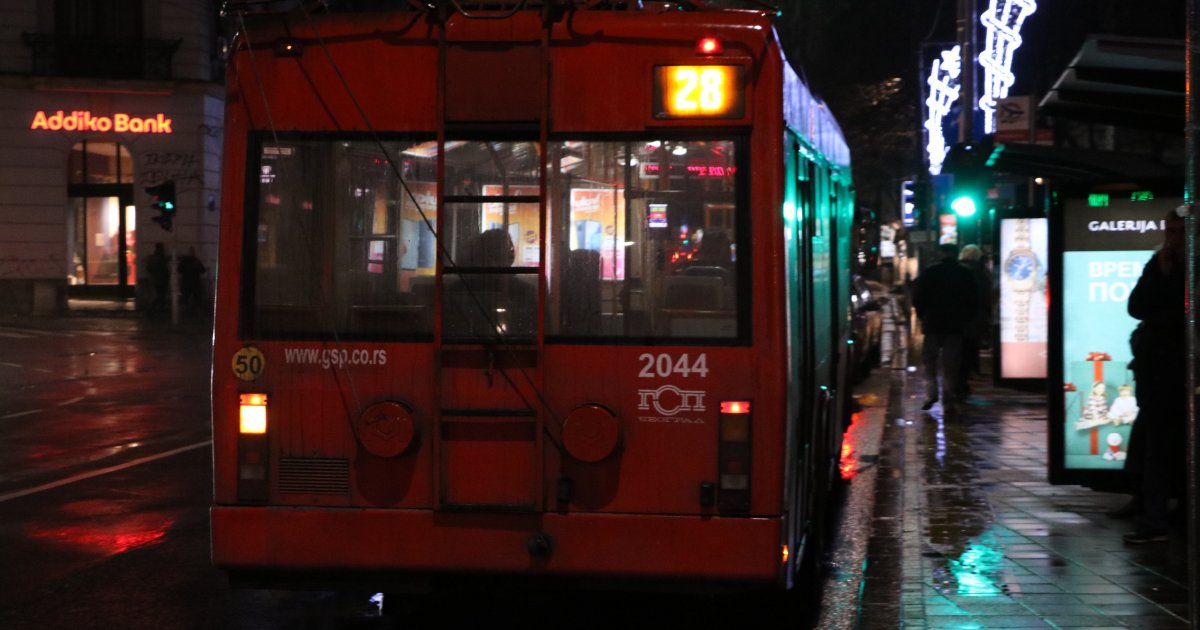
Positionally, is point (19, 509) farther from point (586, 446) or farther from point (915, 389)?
point (915, 389)

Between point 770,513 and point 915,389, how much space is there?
14730 mm

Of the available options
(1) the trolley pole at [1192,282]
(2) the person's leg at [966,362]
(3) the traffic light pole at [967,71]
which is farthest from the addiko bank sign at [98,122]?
(1) the trolley pole at [1192,282]

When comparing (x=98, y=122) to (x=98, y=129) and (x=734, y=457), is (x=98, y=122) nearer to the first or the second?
(x=98, y=129)

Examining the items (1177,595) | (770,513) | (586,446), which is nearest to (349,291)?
(586,446)

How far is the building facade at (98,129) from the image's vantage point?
35.9m

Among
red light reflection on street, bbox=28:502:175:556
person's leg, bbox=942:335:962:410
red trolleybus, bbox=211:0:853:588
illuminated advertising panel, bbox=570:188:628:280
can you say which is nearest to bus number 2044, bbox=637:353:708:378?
red trolleybus, bbox=211:0:853:588

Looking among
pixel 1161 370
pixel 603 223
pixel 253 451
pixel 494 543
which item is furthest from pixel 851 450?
pixel 253 451

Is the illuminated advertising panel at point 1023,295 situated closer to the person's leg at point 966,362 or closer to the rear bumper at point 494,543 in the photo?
the person's leg at point 966,362

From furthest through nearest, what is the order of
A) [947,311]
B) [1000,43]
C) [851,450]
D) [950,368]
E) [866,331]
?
[1000,43] < [866,331] < [950,368] < [947,311] < [851,450]

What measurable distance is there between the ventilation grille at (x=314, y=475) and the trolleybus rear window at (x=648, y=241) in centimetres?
108

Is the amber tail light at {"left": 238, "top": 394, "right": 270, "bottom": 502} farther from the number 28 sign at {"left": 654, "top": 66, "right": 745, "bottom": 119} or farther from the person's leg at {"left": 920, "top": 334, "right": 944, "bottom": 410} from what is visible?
the person's leg at {"left": 920, "top": 334, "right": 944, "bottom": 410}

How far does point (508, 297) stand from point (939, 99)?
31.2 metres

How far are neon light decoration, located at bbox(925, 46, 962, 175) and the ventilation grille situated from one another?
27.5 metres

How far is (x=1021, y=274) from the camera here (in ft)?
56.0
